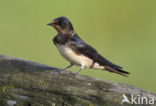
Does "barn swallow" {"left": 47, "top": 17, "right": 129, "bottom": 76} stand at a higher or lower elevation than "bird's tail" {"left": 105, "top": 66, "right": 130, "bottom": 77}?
higher

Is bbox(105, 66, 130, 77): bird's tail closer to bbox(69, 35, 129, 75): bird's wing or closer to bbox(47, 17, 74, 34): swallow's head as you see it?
bbox(69, 35, 129, 75): bird's wing

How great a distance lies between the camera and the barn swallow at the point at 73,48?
12.9 ft

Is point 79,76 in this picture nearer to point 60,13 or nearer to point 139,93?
point 139,93

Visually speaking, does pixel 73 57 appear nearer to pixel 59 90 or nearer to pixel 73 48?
pixel 73 48

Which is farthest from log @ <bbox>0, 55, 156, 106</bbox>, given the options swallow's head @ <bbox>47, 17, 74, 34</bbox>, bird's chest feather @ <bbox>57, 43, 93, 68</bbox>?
swallow's head @ <bbox>47, 17, 74, 34</bbox>

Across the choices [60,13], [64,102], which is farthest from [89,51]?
[60,13]

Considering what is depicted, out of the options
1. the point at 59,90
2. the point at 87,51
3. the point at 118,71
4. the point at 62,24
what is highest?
the point at 62,24

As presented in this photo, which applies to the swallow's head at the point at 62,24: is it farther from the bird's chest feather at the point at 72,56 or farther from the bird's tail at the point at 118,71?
the bird's tail at the point at 118,71

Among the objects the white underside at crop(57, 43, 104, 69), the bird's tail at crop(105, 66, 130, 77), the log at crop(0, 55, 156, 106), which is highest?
the white underside at crop(57, 43, 104, 69)

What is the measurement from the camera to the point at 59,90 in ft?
8.87

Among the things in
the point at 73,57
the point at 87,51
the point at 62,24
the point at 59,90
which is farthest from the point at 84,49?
the point at 59,90

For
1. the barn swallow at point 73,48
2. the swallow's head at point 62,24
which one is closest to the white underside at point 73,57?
the barn swallow at point 73,48

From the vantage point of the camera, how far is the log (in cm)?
261

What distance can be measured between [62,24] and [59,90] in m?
1.34
